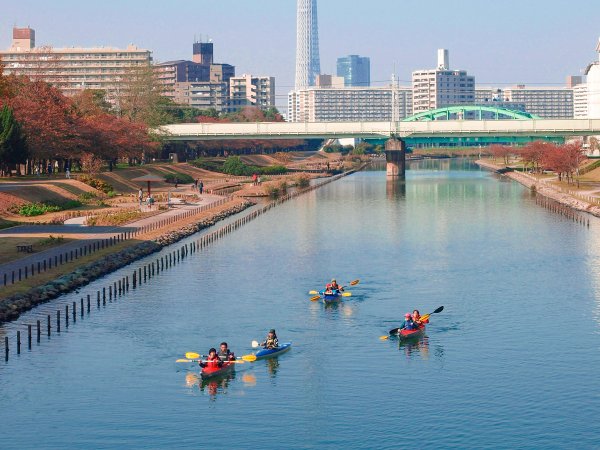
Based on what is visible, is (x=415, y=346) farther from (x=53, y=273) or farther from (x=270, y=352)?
(x=53, y=273)

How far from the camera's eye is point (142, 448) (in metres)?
37.5

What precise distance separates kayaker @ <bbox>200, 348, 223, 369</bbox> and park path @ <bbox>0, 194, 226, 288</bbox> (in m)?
18.4

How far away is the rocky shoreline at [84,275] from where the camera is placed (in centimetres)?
5603

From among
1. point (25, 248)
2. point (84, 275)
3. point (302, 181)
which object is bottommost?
point (84, 275)

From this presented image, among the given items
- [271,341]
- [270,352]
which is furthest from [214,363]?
[271,341]

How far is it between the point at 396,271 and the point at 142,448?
39.2m

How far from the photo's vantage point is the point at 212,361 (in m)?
46.0

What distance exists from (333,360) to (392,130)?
469 ft

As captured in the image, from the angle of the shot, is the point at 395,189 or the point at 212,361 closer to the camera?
the point at 212,361

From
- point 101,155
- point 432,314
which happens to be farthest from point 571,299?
point 101,155

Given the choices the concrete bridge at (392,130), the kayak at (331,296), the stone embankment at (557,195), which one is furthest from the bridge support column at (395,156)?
the kayak at (331,296)

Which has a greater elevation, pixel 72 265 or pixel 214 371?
pixel 72 265

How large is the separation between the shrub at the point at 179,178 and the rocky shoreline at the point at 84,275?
6301 cm

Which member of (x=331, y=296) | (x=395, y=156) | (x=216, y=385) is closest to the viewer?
(x=216, y=385)
